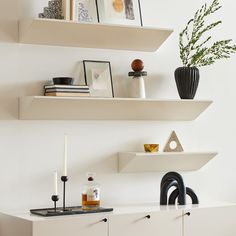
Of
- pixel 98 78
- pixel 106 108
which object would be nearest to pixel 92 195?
pixel 106 108

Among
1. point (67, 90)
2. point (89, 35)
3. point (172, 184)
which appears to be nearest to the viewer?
point (67, 90)

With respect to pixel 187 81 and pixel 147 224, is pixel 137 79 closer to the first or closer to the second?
pixel 187 81

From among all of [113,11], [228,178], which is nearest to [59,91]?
[113,11]

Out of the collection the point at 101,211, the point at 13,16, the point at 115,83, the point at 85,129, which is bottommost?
the point at 101,211

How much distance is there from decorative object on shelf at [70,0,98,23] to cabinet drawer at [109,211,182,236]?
102cm

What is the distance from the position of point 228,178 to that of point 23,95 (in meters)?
1.42

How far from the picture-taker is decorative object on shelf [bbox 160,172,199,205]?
3066mm

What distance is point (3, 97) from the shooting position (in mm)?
2877

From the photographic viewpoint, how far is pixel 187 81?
319 cm

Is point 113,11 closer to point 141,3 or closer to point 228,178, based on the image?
point 141,3

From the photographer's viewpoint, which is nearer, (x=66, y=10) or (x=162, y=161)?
(x=66, y=10)

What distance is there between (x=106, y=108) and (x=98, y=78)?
0.18 meters

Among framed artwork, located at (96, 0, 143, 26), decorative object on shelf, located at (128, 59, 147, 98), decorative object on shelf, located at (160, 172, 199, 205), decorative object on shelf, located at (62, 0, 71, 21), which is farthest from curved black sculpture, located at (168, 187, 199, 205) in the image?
decorative object on shelf, located at (62, 0, 71, 21)

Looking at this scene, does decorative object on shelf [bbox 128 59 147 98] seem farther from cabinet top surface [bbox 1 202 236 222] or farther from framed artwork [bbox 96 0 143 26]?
cabinet top surface [bbox 1 202 236 222]
